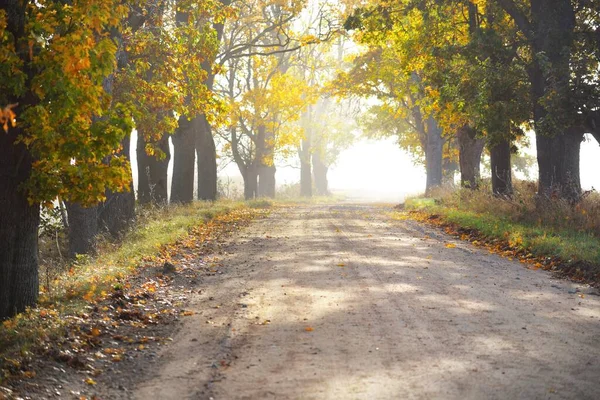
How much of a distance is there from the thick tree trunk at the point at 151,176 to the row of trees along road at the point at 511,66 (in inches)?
316

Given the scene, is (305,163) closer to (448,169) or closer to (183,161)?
(448,169)

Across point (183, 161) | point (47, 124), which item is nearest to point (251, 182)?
point (183, 161)

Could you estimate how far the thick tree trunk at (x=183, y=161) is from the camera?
26.8 m

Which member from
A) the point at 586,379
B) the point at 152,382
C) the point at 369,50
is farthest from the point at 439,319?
the point at 369,50

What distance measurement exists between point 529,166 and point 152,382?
4602cm

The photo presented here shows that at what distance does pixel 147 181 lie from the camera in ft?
80.1

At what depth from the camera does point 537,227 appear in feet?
53.0

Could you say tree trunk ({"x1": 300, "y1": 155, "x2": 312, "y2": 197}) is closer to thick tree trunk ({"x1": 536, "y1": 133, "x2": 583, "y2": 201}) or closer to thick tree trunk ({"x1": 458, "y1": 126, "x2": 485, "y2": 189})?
thick tree trunk ({"x1": 458, "y1": 126, "x2": 485, "y2": 189})

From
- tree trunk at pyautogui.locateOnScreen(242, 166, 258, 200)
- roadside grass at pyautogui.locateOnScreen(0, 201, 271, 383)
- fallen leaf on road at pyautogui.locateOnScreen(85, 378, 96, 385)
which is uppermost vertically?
tree trunk at pyautogui.locateOnScreen(242, 166, 258, 200)

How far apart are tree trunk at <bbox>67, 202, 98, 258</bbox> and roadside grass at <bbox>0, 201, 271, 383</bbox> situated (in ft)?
1.09

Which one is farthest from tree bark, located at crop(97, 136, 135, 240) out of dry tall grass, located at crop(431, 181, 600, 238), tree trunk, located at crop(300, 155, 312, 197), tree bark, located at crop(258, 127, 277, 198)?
tree trunk, located at crop(300, 155, 312, 197)

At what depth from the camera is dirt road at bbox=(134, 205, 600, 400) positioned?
235 inches

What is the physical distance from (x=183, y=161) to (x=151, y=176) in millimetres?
3049

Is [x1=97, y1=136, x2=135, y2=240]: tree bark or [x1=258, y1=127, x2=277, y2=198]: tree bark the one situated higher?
[x1=258, y1=127, x2=277, y2=198]: tree bark
